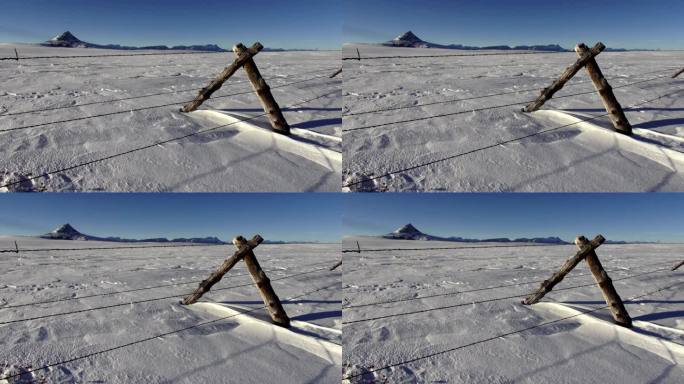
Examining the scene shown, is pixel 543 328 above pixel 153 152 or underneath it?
underneath

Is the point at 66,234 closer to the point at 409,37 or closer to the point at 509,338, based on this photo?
the point at 409,37

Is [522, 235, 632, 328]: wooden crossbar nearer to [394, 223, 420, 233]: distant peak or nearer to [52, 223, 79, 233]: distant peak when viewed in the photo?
[394, 223, 420, 233]: distant peak

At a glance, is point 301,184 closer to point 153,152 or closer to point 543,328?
point 153,152

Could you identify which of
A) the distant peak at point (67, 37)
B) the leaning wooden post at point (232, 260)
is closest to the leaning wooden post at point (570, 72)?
the leaning wooden post at point (232, 260)

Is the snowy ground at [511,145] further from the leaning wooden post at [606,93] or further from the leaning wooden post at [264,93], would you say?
the leaning wooden post at [264,93]

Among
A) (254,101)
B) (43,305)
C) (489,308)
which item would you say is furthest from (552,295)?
(43,305)
